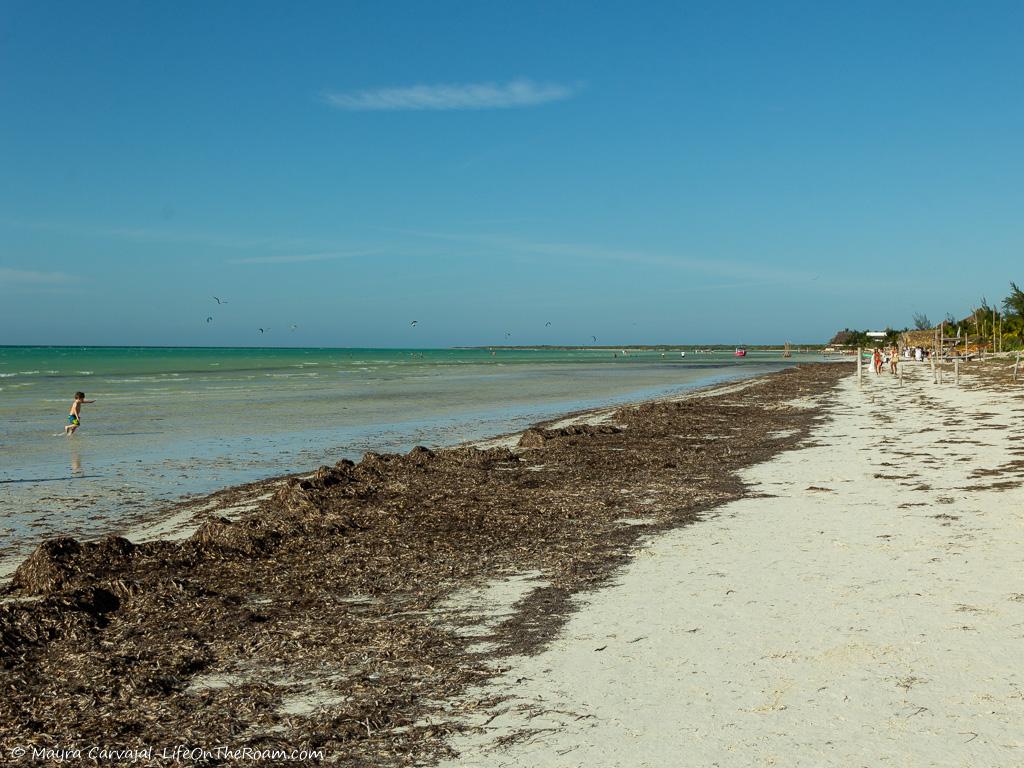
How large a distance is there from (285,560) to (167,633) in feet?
6.86

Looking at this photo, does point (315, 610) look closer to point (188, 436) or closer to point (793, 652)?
point (793, 652)

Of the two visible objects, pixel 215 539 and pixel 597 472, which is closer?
pixel 215 539

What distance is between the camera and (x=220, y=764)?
160 inches

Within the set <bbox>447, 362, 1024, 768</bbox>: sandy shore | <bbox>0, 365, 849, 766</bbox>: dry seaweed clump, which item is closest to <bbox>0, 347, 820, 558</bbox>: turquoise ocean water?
<bbox>0, 365, 849, 766</bbox>: dry seaweed clump

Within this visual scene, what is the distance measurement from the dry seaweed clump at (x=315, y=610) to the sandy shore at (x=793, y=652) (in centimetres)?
41

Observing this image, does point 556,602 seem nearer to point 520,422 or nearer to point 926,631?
point 926,631

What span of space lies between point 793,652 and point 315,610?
348cm

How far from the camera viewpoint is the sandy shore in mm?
4102

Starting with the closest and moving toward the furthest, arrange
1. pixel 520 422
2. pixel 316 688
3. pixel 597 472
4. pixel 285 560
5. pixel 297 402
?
pixel 316 688 → pixel 285 560 → pixel 597 472 → pixel 520 422 → pixel 297 402

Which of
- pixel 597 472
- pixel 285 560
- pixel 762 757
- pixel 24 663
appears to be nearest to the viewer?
pixel 762 757

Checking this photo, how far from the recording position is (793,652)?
5.22 m

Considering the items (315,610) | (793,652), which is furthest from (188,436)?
(793,652)

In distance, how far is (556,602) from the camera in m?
6.49

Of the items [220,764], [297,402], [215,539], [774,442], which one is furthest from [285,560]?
[297,402]
